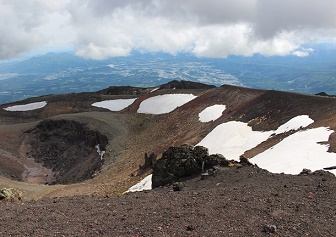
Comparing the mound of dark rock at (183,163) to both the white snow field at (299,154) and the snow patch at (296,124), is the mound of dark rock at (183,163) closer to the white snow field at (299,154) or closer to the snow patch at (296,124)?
the white snow field at (299,154)

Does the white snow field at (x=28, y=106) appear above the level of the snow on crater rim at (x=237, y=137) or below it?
above

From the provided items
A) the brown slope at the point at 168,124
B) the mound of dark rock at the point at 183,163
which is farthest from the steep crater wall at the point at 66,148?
the mound of dark rock at the point at 183,163

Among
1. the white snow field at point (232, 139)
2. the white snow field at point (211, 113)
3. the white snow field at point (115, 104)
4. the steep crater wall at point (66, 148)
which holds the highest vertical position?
the white snow field at point (115, 104)

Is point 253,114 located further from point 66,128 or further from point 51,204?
point 66,128

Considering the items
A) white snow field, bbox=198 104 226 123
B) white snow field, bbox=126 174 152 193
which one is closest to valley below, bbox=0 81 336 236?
white snow field, bbox=198 104 226 123

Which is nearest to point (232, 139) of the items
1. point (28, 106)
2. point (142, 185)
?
point (142, 185)

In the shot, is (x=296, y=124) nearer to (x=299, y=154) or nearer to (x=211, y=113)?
(x=299, y=154)

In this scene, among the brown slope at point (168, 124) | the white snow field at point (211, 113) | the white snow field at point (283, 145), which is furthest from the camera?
the white snow field at point (211, 113)
